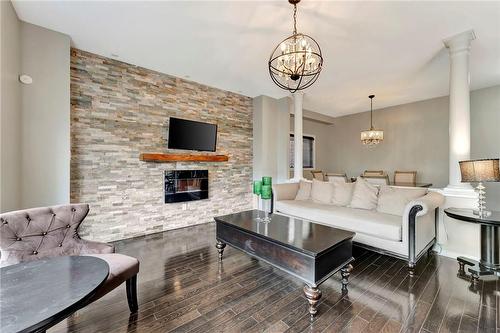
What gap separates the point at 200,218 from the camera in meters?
4.77

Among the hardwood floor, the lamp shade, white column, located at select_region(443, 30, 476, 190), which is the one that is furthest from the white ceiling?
the hardwood floor

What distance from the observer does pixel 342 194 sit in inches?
148

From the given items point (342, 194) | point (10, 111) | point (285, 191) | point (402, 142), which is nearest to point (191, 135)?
point (285, 191)

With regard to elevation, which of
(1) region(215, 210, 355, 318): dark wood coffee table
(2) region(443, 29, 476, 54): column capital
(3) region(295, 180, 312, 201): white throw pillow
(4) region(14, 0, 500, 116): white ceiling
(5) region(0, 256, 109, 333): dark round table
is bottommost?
(1) region(215, 210, 355, 318): dark wood coffee table

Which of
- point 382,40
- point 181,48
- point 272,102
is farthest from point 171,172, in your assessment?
point 382,40

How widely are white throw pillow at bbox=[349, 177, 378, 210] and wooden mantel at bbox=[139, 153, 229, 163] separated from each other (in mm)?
2814

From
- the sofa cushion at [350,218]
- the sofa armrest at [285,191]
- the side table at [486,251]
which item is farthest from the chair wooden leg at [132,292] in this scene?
the side table at [486,251]

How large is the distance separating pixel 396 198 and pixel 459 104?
5.13 feet

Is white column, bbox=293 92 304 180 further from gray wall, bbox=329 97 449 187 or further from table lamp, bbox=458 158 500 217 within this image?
gray wall, bbox=329 97 449 187

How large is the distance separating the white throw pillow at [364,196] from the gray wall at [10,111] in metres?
4.52

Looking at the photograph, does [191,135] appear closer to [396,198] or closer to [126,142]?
[126,142]

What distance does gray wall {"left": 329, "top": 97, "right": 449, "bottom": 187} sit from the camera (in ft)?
19.3

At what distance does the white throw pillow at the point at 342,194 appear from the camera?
370 centimetres

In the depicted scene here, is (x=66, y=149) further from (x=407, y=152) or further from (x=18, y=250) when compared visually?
(x=407, y=152)
